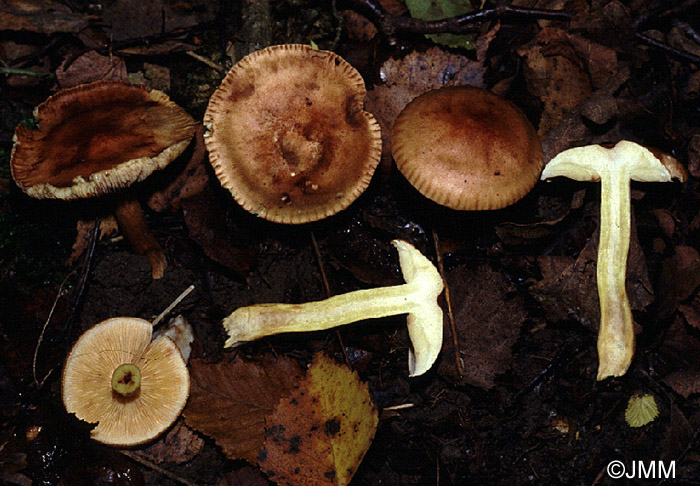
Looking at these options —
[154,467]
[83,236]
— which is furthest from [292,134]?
[154,467]

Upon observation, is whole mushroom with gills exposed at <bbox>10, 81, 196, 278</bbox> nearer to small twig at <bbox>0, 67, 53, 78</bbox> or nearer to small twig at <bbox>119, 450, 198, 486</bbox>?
small twig at <bbox>0, 67, 53, 78</bbox>

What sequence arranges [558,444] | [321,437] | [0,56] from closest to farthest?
[321,437]
[558,444]
[0,56]

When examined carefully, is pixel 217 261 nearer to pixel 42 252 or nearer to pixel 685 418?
pixel 42 252

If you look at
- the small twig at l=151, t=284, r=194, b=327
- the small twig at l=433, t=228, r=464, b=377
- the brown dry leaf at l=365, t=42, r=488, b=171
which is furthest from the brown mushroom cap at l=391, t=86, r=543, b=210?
the small twig at l=151, t=284, r=194, b=327

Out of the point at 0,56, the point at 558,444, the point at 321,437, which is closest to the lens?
the point at 321,437

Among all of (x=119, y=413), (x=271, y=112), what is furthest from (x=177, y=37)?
(x=119, y=413)

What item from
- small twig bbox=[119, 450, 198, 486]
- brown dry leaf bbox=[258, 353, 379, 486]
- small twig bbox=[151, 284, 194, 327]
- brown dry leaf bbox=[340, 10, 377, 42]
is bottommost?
small twig bbox=[119, 450, 198, 486]

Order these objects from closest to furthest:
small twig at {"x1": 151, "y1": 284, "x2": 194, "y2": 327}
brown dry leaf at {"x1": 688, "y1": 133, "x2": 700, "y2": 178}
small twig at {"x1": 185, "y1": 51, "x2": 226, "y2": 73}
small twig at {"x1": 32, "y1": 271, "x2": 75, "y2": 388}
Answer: small twig at {"x1": 32, "y1": 271, "x2": 75, "y2": 388}, small twig at {"x1": 151, "y1": 284, "x2": 194, "y2": 327}, brown dry leaf at {"x1": 688, "y1": 133, "x2": 700, "y2": 178}, small twig at {"x1": 185, "y1": 51, "x2": 226, "y2": 73}

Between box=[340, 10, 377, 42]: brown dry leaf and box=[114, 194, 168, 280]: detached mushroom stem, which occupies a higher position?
box=[340, 10, 377, 42]: brown dry leaf
